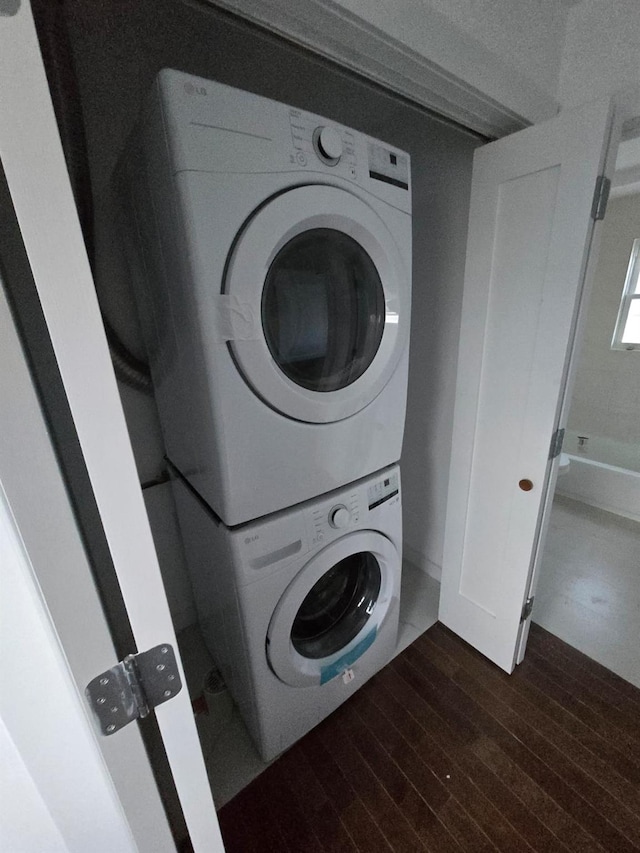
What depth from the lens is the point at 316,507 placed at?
40.9 inches

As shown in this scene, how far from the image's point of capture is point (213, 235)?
0.72 metres

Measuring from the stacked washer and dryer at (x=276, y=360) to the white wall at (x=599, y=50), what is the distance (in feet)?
1.88

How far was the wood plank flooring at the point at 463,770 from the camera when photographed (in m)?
1.03

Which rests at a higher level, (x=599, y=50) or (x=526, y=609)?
(x=599, y=50)

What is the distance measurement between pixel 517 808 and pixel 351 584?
0.76 m

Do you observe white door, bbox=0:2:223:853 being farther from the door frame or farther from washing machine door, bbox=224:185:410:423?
the door frame

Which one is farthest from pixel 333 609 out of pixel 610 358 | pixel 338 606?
pixel 610 358

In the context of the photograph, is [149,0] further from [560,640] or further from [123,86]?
[560,640]

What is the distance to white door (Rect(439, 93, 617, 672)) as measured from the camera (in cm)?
98

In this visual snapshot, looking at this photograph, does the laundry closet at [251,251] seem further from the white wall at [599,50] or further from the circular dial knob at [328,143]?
the white wall at [599,50]

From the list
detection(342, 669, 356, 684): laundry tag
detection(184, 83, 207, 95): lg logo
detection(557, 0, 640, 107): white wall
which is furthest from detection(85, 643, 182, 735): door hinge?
detection(557, 0, 640, 107): white wall

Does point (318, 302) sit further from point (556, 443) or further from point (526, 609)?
point (526, 609)

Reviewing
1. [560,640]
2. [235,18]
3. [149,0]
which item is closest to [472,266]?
[235,18]

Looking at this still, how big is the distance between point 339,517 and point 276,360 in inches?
19.4
